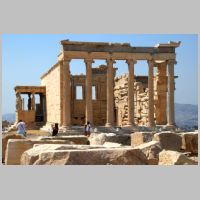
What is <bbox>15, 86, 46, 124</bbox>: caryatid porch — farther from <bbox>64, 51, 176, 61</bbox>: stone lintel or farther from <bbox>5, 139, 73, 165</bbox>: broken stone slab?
<bbox>5, 139, 73, 165</bbox>: broken stone slab

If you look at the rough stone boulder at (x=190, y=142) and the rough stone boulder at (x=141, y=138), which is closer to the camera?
the rough stone boulder at (x=190, y=142)

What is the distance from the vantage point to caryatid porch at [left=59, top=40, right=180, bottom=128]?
31.6 meters

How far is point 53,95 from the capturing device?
38.6 metres

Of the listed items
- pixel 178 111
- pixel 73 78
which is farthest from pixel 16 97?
pixel 178 111

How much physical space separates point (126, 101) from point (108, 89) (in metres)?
8.03

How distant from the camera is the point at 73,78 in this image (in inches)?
1706

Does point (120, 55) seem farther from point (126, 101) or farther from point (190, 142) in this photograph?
point (190, 142)

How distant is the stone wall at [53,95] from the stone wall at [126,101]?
6531mm

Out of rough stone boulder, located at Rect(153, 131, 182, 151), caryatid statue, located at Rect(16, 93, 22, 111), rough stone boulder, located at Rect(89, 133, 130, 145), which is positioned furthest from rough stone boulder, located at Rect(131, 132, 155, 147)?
caryatid statue, located at Rect(16, 93, 22, 111)

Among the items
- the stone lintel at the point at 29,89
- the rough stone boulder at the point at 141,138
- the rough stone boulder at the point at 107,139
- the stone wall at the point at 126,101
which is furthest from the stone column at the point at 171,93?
the stone lintel at the point at 29,89

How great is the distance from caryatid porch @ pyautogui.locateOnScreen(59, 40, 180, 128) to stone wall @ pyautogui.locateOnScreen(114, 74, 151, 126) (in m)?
3.58

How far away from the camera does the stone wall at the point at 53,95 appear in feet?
116

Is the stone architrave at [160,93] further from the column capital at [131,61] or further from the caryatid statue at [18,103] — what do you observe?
the caryatid statue at [18,103]

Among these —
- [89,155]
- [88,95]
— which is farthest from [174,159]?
[88,95]
